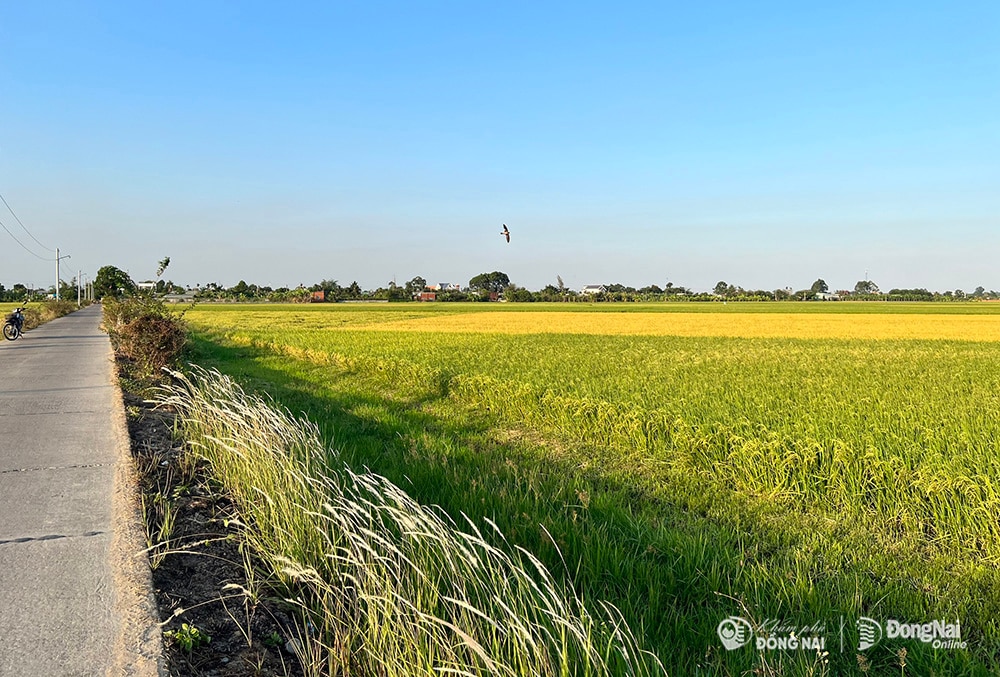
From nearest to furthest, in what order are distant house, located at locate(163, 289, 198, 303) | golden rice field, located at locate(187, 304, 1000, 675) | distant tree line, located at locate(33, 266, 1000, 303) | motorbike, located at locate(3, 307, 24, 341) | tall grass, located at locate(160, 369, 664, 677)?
tall grass, located at locate(160, 369, 664, 677) < golden rice field, located at locate(187, 304, 1000, 675) < distant house, located at locate(163, 289, 198, 303) < motorbike, located at locate(3, 307, 24, 341) < distant tree line, located at locate(33, 266, 1000, 303)

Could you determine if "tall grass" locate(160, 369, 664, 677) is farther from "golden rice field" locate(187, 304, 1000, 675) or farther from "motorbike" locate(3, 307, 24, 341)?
"motorbike" locate(3, 307, 24, 341)

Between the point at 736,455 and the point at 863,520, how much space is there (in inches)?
56.4

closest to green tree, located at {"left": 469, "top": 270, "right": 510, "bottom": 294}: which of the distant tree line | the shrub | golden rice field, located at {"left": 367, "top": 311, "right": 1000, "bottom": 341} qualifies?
the distant tree line

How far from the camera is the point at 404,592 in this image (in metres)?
2.76

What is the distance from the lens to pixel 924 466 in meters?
5.17

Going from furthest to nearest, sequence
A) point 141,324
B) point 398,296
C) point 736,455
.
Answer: point 398,296 < point 141,324 < point 736,455

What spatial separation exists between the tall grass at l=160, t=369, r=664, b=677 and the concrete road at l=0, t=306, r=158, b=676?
2.36 feet

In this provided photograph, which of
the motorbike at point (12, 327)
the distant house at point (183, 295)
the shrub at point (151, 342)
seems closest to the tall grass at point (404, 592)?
the shrub at point (151, 342)

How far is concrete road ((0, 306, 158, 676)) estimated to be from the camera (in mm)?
2480

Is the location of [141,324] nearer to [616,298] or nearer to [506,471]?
[506,471]

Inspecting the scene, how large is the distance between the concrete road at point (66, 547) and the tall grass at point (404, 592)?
2.36ft

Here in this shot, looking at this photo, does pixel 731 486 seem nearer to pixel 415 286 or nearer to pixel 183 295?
pixel 183 295

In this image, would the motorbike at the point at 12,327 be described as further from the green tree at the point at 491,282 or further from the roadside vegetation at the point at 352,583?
the green tree at the point at 491,282

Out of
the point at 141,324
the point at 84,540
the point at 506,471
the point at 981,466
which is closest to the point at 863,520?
the point at 981,466
